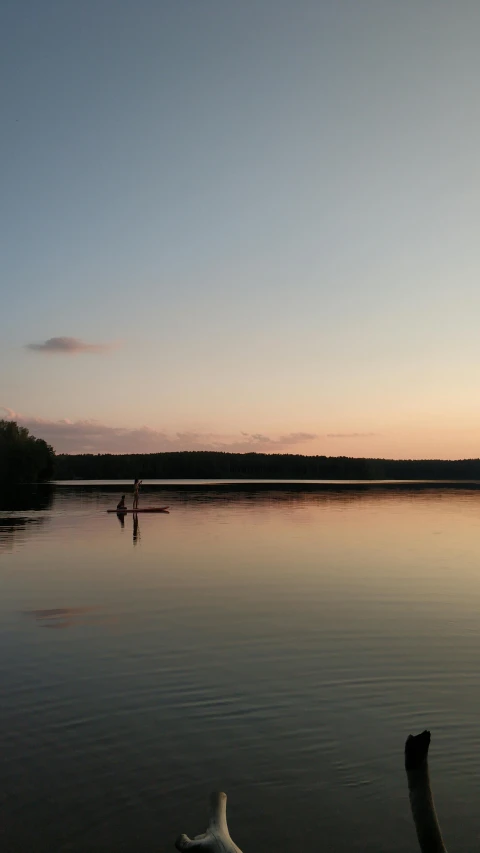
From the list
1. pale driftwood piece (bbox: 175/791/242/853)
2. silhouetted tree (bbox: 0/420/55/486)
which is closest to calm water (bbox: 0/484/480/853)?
pale driftwood piece (bbox: 175/791/242/853)

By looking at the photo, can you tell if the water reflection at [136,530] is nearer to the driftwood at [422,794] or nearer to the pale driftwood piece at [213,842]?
the pale driftwood piece at [213,842]

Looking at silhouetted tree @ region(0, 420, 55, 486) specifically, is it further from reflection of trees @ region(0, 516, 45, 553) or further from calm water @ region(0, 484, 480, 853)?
calm water @ region(0, 484, 480, 853)

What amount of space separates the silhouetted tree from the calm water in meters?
85.7

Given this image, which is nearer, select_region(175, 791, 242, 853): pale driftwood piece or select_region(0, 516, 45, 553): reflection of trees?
select_region(175, 791, 242, 853): pale driftwood piece

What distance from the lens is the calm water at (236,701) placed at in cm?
727

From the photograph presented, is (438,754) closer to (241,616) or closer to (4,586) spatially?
(241,616)

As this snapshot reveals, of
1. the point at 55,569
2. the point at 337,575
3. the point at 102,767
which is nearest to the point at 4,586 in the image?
the point at 55,569

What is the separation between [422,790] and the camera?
13.7 ft

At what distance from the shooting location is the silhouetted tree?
107 meters

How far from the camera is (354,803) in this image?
24.9 feet

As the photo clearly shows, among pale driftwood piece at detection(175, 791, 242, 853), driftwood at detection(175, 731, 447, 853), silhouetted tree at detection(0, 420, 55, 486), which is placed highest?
silhouetted tree at detection(0, 420, 55, 486)

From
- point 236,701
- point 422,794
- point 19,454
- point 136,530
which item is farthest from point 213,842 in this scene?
point 19,454

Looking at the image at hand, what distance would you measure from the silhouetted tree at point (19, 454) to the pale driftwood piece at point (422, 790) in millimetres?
107173

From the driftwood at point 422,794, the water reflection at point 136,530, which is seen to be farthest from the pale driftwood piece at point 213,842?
the water reflection at point 136,530
